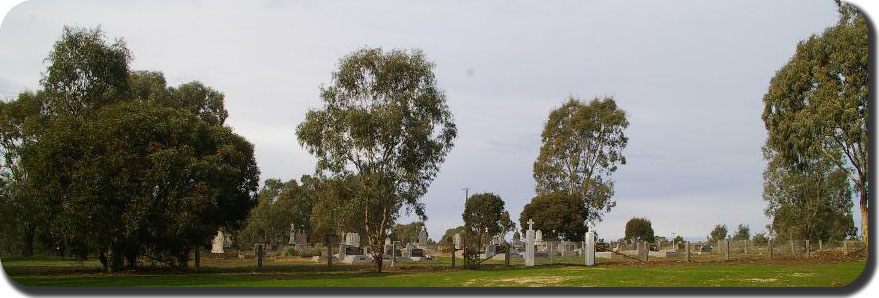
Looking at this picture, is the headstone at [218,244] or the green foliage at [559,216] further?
the green foliage at [559,216]

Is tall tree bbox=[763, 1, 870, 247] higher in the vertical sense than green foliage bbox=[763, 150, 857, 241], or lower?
higher

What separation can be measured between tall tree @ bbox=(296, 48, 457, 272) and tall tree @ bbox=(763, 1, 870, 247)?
48.6 feet

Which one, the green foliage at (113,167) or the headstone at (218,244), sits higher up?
the green foliage at (113,167)

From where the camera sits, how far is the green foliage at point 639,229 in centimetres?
8169

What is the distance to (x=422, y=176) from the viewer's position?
31.6m

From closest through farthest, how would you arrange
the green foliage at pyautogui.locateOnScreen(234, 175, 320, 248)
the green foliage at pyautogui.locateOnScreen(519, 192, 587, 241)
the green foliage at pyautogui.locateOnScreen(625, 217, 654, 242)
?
1. the green foliage at pyautogui.locateOnScreen(519, 192, 587, 241)
2. the green foliage at pyautogui.locateOnScreen(234, 175, 320, 248)
3. the green foliage at pyautogui.locateOnScreen(625, 217, 654, 242)

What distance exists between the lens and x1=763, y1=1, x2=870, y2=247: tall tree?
28.2 meters

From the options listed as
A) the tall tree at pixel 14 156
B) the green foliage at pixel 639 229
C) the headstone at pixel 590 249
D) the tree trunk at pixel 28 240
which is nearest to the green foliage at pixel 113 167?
the tall tree at pixel 14 156

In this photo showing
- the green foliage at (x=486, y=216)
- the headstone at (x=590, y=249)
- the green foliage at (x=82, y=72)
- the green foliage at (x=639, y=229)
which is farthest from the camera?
the green foliage at (x=639, y=229)

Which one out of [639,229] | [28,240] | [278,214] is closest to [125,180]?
[28,240]

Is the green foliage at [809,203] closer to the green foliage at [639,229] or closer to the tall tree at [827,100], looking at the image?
the tall tree at [827,100]

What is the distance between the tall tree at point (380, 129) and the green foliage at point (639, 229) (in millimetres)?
55281

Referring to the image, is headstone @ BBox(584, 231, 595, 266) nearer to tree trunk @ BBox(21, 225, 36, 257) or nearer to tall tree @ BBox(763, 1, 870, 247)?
tall tree @ BBox(763, 1, 870, 247)

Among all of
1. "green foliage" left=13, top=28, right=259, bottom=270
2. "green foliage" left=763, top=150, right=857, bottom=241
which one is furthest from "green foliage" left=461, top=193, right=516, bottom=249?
"green foliage" left=13, top=28, right=259, bottom=270
